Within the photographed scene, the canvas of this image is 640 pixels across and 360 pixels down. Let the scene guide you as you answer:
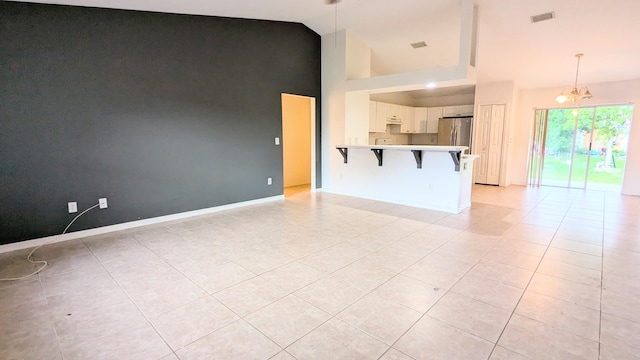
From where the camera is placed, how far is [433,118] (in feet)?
28.0

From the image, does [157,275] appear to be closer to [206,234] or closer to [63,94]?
[206,234]

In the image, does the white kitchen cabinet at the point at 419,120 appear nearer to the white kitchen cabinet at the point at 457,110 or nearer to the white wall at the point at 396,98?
the white wall at the point at 396,98

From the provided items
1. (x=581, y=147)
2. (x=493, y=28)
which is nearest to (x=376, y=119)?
(x=493, y=28)

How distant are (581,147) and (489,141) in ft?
6.25

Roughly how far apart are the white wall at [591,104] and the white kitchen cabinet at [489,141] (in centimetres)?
50

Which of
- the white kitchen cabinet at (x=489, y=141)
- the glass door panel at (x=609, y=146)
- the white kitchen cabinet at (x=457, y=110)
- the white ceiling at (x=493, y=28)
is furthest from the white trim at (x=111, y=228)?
the glass door panel at (x=609, y=146)

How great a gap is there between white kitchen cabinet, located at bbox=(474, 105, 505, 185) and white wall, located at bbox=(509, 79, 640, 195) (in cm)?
50

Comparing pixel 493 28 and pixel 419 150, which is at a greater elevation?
pixel 493 28

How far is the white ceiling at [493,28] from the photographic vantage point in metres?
3.95

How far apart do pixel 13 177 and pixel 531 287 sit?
16.5 feet

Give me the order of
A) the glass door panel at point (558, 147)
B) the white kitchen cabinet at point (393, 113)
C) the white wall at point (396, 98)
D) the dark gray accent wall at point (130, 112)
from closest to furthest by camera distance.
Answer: the dark gray accent wall at point (130, 112), the glass door panel at point (558, 147), the white kitchen cabinet at point (393, 113), the white wall at point (396, 98)

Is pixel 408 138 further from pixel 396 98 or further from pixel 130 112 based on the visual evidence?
pixel 130 112

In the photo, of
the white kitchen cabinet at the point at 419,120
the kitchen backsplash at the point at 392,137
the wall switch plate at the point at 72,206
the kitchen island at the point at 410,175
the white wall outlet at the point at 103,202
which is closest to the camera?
the wall switch plate at the point at 72,206

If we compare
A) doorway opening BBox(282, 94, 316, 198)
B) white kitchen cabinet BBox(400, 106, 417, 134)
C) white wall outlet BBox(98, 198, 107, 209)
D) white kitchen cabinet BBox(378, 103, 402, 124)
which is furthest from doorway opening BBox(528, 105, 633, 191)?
white wall outlet BBox(98, 198, 107, 209)
